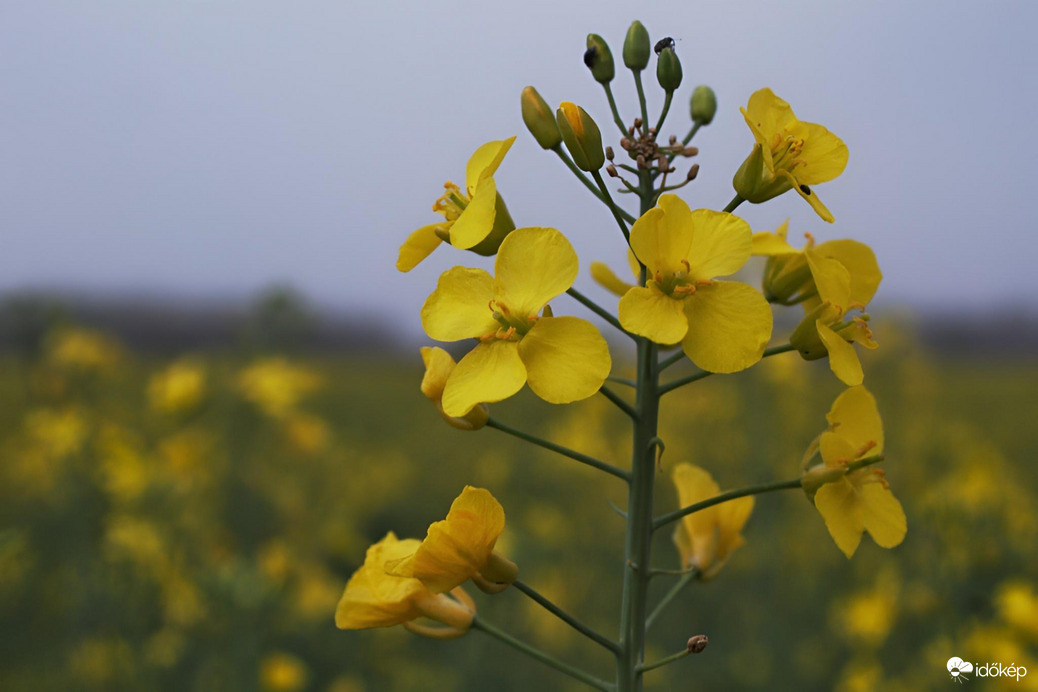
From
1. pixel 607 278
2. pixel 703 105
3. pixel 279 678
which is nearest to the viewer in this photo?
pixel 703 105

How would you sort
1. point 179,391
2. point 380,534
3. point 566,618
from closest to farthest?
point 566,618 < point 179,391 < point 380,534

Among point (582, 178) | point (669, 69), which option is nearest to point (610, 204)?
point (582, 178)

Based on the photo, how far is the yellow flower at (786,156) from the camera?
1.18 metres

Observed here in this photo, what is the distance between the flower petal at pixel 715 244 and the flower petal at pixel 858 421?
13.5 inches

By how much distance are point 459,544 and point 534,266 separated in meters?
0.39

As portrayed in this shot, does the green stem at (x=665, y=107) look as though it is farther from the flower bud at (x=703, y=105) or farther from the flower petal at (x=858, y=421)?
the flower petal at (x=858, y=421)

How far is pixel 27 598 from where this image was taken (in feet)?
15.5

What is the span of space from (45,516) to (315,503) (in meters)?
2.09

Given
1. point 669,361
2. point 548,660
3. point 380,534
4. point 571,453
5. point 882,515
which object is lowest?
point 380,534

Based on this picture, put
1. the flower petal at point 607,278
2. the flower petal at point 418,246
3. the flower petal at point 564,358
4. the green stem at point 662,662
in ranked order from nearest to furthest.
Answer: the flower petal at point 564,358 < the green stem at point 662,662 < the flower petal at point 418,246 < the flower petal at point 607,278

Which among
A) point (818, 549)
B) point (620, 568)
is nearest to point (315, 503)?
point (620, 568)

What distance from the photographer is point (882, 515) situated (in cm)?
122

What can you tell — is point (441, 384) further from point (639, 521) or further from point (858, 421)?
point (858, 421)

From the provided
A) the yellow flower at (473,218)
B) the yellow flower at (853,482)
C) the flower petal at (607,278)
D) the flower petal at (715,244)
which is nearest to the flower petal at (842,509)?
the yellow flower at (853,482)
